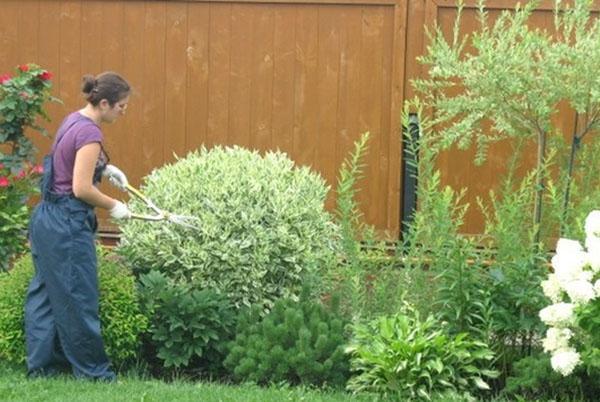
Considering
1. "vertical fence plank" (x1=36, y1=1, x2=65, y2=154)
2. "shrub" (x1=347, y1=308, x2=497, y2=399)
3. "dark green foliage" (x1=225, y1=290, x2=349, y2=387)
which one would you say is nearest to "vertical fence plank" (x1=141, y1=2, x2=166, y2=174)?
"vertical fence plank" (x1=36, y1=1, x2=65, y2=154)

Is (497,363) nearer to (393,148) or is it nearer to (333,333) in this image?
(333,333)

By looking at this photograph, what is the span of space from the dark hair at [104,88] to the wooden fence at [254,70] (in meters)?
3.24

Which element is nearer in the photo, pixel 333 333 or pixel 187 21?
pixel 333 333

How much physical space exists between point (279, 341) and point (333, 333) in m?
0.32

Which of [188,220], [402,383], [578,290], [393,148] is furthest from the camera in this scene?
[393,148]

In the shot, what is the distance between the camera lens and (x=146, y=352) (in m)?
7.60

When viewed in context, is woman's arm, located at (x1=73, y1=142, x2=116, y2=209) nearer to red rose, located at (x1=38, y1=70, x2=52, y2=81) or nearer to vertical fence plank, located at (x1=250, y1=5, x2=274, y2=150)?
red rose, located at (x1=38, y1=70, x2=52, y2=81)

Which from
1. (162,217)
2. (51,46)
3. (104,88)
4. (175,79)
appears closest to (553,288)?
(162,217)

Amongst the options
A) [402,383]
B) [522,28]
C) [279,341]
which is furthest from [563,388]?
[522,28]

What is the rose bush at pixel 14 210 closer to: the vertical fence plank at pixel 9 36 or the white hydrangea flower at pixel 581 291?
the vertical fence plank at pixel 9 36

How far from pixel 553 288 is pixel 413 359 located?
83 centimetres

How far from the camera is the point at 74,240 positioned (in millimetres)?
6793

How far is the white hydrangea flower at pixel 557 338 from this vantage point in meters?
6.15

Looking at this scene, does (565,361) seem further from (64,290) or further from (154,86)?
(154,86)
